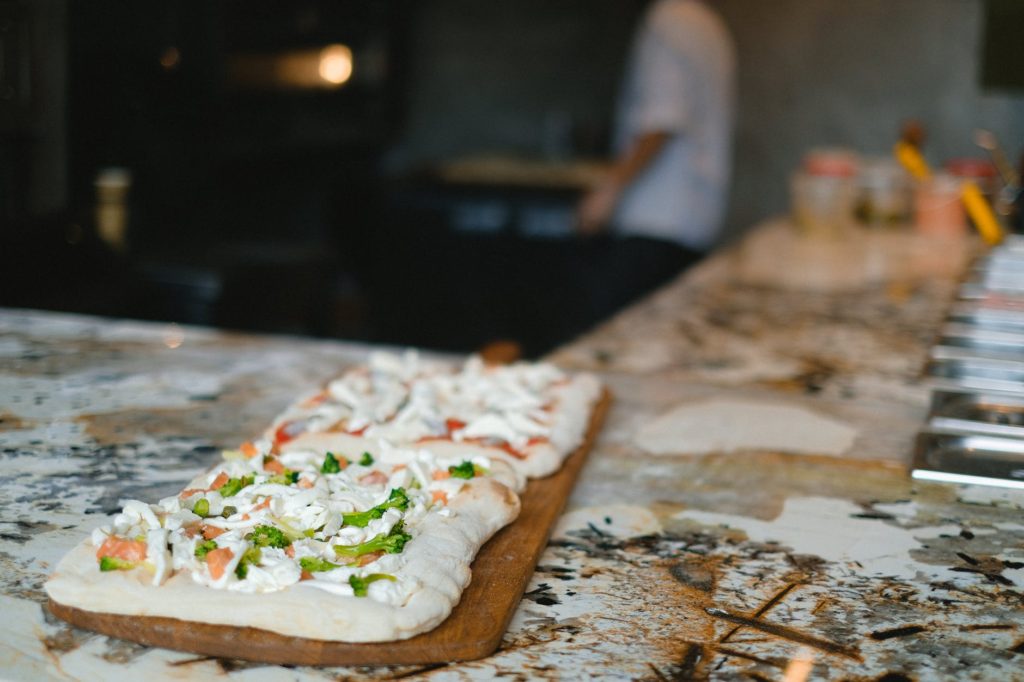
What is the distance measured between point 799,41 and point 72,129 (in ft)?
12.1

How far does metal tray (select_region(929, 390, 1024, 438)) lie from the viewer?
1694 mm

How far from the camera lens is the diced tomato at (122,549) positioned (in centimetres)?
106

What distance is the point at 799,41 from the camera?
19.1 feet

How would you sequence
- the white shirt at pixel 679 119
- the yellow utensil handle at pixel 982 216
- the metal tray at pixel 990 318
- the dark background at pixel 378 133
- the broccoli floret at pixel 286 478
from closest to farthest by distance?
1. the broccoli floret at pixel 286 478
2. the metal tray at pixel 990 318
3. the yellow utensil handle at pixel 982 216
4. the white shirt at pixel 679 119
5. the dark background at pixel 378 133

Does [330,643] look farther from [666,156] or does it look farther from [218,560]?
[666,156]

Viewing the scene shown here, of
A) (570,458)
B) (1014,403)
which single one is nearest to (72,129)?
(570,458)

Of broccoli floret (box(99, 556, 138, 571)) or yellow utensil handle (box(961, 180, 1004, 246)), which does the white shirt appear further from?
broccoli floret (box(99, 556, 138, 571))

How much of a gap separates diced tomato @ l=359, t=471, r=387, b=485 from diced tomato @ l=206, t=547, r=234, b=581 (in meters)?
0.27

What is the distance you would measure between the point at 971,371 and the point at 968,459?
61 centimetres

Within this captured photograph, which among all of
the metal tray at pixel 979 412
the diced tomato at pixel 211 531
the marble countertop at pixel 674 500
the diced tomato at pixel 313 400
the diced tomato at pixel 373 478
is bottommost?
the marble countertop at pixel 674 500

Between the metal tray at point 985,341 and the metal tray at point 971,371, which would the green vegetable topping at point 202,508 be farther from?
the metal tray at point 985,341

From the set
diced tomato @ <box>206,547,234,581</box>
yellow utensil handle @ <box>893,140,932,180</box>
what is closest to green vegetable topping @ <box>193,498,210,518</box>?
diced tomato @ <box>206,547,234,581</box>

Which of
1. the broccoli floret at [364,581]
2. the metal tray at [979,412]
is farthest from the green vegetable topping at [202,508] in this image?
the metal tray at [979,412]

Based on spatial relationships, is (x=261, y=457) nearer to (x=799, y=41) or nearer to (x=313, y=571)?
(x=313, y=571)
